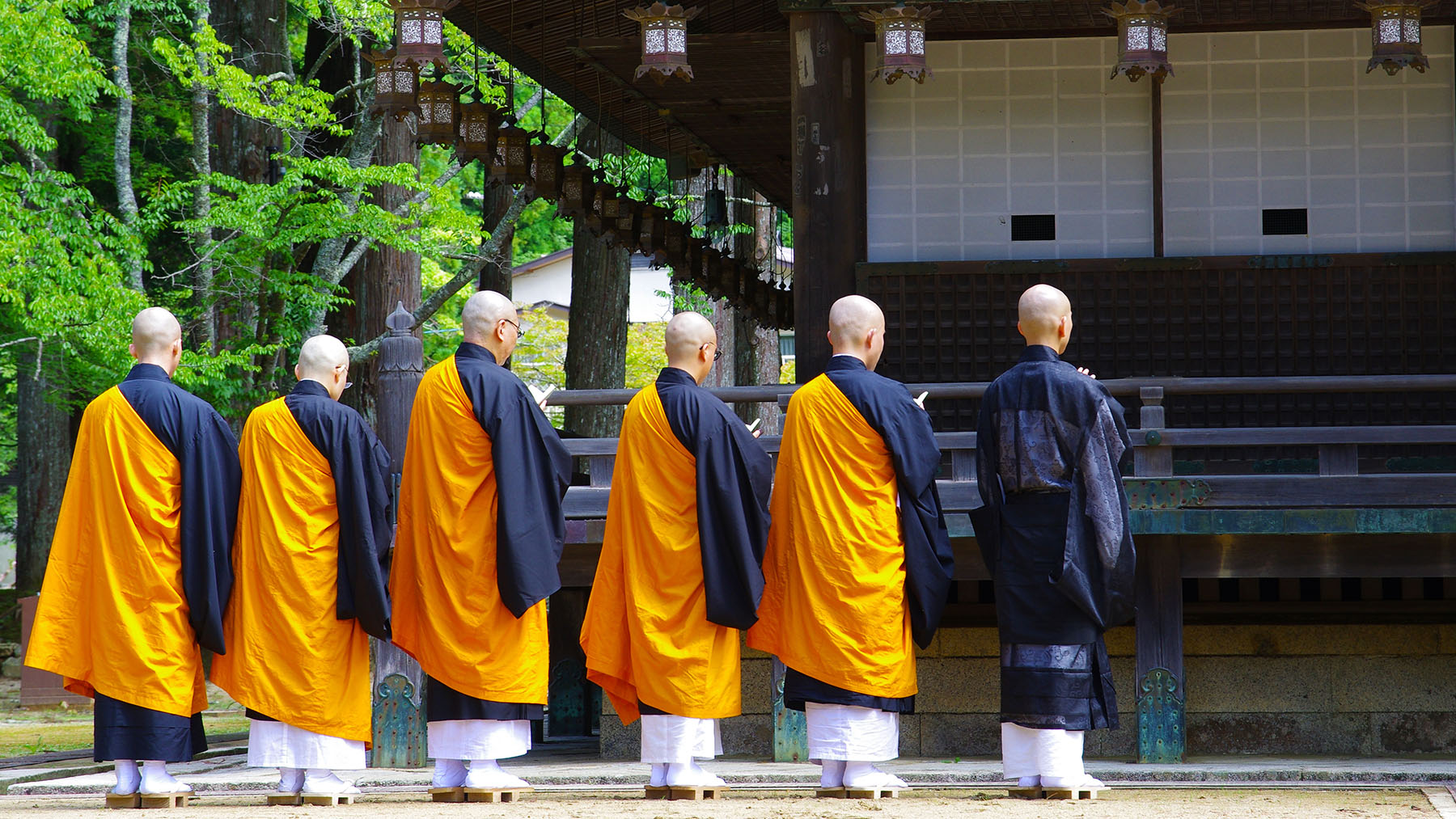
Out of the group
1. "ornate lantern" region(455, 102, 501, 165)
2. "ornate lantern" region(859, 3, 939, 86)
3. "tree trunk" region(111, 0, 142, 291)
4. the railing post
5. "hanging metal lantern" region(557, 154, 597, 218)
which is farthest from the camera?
"tree trunk" region(111, 0, 142, 291)

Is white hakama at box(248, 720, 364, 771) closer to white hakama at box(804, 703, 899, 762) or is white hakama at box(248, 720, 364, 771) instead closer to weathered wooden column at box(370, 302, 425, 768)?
weathered wooden column at box(370, 302, 425, 768)

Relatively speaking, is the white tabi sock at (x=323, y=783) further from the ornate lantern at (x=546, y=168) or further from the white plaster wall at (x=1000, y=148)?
the ornate lantern at (x=546, y=168)

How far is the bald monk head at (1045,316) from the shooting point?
571 centimetres

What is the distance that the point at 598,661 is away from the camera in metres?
5.94

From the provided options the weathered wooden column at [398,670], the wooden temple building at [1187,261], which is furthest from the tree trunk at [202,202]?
the wooden temple building at [1187,261]

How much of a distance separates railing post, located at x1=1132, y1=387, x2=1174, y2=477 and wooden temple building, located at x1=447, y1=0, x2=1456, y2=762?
0.45 m

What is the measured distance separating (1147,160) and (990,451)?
3.22 m

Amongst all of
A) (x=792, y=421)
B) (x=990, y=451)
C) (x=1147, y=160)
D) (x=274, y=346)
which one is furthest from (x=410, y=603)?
(x=274, y=346)

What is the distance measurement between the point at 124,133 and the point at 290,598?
1065 centimetres

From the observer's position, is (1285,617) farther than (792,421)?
Yes

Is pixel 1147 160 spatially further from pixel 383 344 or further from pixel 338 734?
pixel 338 734

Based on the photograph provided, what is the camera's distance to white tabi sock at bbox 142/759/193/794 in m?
5.80

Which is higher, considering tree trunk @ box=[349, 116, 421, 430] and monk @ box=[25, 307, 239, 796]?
tree trunk @ box=[349, 116, 421, 430]

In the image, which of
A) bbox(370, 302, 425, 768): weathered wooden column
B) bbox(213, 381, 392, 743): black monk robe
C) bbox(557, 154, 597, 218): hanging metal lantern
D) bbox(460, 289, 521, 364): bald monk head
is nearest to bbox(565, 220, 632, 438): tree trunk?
bbox(557, 154, 597, 218): hanging metal lantern
